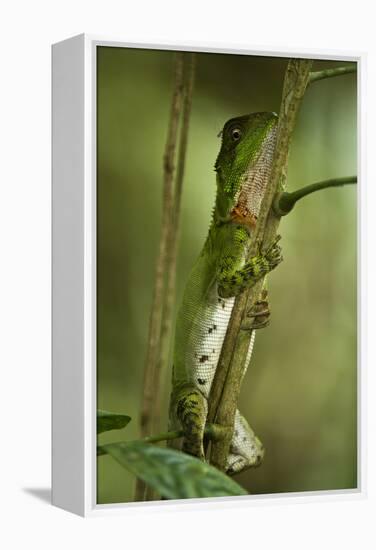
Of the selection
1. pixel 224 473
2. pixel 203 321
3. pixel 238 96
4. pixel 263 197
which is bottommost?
pixel 224 473

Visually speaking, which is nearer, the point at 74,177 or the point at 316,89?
the point at 74,177

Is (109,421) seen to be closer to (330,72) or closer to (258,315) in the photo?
(258,315)

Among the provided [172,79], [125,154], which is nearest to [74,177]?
[125,154]

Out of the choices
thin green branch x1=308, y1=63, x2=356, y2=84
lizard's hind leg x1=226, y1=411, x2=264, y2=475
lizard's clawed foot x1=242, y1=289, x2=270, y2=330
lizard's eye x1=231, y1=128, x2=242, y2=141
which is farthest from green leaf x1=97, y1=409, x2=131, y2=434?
thin green branch x1=308, y1=63, x2=356, y2=84

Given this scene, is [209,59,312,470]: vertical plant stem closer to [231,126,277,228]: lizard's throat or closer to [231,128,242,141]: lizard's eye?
[231,126,277,228]: lizard's throat

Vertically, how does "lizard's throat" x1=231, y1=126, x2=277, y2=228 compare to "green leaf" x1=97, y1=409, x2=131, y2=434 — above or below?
above

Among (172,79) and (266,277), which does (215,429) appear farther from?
(172,79)
